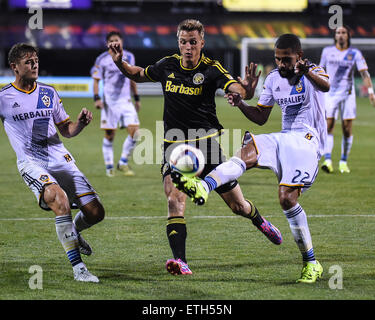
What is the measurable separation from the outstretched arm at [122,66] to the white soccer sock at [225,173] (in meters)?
1.45

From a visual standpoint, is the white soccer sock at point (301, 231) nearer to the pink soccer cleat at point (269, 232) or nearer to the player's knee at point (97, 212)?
the pink soccer cleat at point (269, 232)

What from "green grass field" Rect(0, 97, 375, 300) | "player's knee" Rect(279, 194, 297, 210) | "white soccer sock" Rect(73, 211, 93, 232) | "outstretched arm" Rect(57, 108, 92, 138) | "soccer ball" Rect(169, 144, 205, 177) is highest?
"outstretched arm" Rect(57, 108, 92, 138)

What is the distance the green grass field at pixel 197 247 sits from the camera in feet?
18.7

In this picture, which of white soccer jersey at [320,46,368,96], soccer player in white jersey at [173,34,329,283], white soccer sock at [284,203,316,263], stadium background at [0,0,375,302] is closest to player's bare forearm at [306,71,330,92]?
soccer player in white jersey at [173,34,329,283]

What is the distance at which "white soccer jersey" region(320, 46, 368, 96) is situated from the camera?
Answer: 13.9m

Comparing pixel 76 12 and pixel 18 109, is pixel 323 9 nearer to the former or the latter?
pixel 76 12

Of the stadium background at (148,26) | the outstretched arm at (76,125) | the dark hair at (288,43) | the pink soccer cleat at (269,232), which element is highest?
the stadium background at (148,26)

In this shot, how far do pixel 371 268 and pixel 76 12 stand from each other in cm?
4724

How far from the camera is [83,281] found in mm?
5961

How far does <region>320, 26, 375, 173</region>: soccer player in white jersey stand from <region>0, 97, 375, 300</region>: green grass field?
937 mm

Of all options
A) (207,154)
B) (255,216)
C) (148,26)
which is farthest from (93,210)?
(148,26)

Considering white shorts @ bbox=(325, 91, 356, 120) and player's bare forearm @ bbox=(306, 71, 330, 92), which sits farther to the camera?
white shorts @ bbox=(325, 91, 356, 120)

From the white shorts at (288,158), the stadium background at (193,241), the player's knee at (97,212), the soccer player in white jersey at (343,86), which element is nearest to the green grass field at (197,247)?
the stadium background at (193,241)

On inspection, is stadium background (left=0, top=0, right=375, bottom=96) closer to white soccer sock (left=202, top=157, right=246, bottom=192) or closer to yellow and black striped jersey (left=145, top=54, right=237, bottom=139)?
yellow and black striped jersey (left=145, top=54, right=237, bottom=139)
